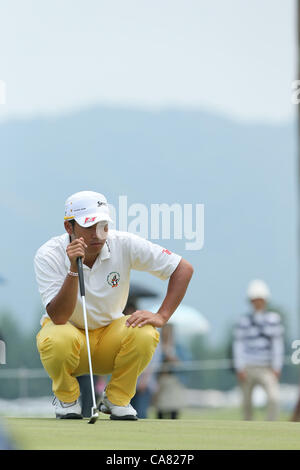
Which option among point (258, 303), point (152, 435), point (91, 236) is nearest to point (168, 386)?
point (258, 303)

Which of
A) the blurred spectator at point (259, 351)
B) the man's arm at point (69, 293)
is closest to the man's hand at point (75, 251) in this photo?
the man's arm at point (69, 293)

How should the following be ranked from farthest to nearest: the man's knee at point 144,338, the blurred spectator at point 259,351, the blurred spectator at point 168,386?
→ the blurred spectator at point 168,386 < the blurred spectator at point 259,351 < the man's knee at point 144,338

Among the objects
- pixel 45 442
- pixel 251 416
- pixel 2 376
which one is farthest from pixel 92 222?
pixel 2 376

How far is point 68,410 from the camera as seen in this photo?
478 centimetres

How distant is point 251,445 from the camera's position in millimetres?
3629

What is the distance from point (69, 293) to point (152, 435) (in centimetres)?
90

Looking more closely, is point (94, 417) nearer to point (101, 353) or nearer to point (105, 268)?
point (101, 353)

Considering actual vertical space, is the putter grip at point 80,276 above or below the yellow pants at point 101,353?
above

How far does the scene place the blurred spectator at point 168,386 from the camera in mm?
10055

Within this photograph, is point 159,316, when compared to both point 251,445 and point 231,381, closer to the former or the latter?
point 251,445

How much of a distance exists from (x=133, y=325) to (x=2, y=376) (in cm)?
712

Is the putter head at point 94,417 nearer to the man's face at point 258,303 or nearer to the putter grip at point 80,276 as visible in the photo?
the putter grip at point 80,276

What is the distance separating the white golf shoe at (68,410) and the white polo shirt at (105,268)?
366 mm

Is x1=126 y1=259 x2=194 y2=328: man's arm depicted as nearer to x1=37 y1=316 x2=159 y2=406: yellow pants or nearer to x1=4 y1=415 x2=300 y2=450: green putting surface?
x1=37 y1=316 x2=159 y2=406: yellow pants
